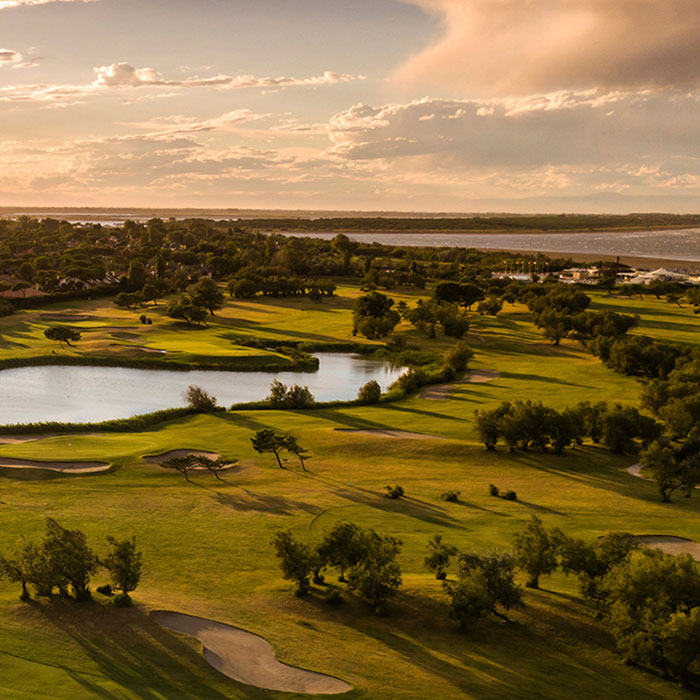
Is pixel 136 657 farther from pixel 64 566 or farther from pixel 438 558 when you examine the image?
pixel 438 558

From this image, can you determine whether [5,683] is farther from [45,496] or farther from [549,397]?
[549,397]

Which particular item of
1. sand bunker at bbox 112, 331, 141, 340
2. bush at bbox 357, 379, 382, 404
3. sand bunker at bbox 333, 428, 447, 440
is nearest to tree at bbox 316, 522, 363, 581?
sand bunker at bbox 333, 428, 447, 440

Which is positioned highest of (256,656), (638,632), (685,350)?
(685,350)

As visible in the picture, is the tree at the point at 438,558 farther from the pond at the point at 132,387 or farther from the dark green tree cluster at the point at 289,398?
the pond at the point at 132,387

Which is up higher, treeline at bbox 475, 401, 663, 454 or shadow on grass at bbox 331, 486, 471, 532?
treeline at bbox 475, 401, 663, 454

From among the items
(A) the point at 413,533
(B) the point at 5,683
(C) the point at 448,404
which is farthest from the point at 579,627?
(C) the point at 448,404

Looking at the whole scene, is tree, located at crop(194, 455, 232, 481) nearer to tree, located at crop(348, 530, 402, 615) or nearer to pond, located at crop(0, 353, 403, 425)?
tree, located at crop(348, 530, 402, 615)

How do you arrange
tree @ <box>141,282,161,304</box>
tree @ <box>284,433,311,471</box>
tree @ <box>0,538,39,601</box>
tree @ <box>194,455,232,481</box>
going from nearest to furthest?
1. tree @ <box>0,538,39,601</box>
2. tree @ <box>194,455,232,481</box>
3. tree @ <box>284,433,311,471</box>
4. tree @ <box>141,282,161,304</box>
